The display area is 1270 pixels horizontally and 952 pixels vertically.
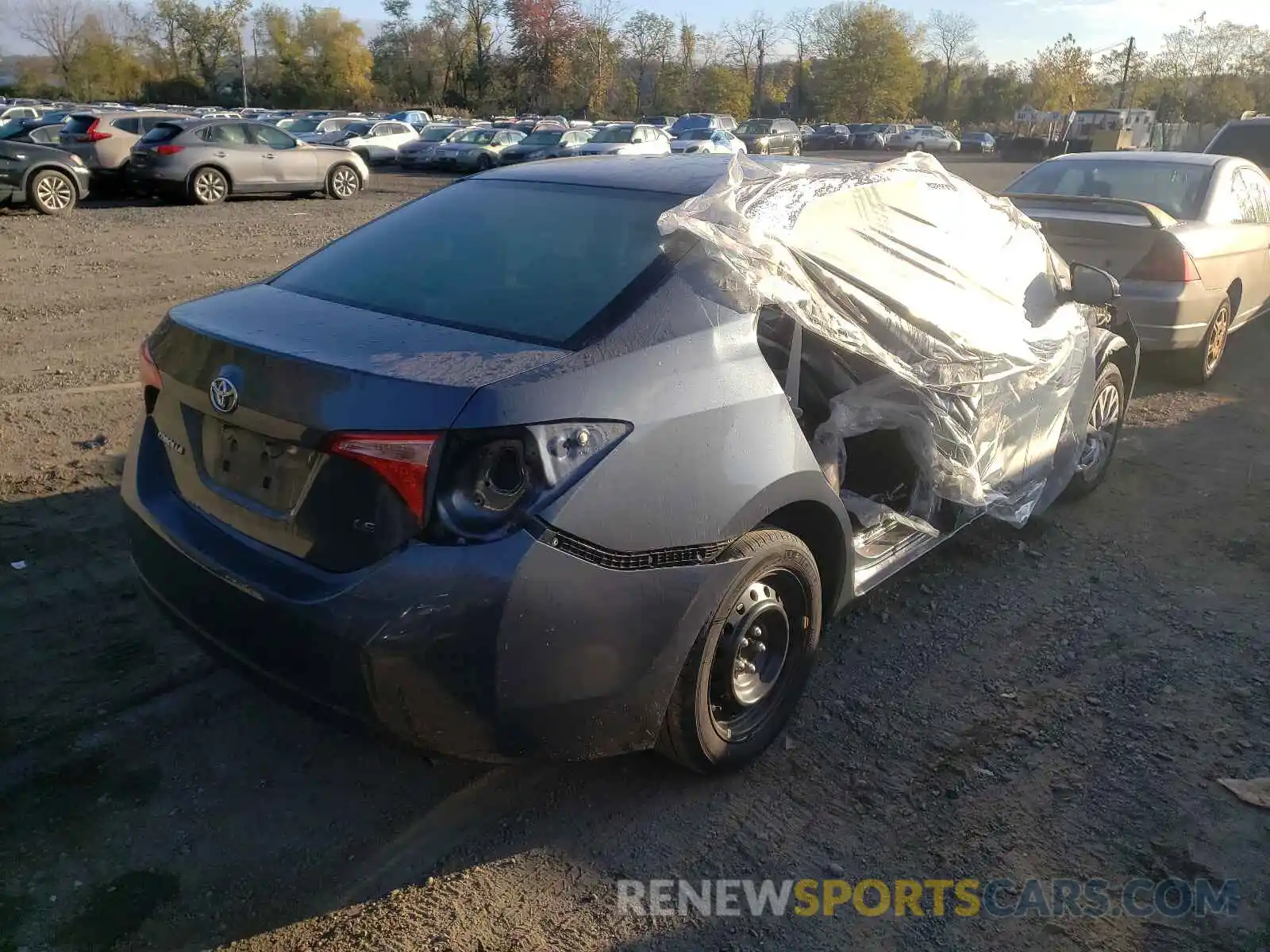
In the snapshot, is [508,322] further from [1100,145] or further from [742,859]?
[1100,145]

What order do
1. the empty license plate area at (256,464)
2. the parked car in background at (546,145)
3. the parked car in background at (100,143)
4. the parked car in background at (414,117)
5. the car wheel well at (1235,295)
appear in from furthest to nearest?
1. the parked car in background at (414,117)
2. the parked car in background at (546,145)
3. the parked car in background at (100,143)
4. the car wheel well at (1235,295)
5. the empty license plate area at (256,464)

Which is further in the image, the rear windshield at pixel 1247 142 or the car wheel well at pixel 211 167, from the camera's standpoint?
the car wheel well at pixel 211 167

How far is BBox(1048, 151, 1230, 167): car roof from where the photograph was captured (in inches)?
311

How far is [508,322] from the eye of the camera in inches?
108

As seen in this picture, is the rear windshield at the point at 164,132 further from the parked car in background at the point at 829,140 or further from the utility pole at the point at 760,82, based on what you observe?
the utility pole at the point at 760,82

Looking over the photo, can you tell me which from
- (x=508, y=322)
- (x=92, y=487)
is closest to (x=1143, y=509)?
(x=508, y=322)

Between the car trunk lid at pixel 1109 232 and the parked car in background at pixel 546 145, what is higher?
the parked car in background at pixel 546 145

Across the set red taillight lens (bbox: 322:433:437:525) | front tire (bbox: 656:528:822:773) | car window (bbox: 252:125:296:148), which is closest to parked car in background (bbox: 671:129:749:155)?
car window (bbox: 252:125:296:148)

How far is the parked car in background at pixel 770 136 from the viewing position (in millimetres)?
39656

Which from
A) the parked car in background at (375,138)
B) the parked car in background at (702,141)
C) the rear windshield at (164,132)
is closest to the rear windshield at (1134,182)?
the rear windshield at (164,132)

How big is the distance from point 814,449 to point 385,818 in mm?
1835

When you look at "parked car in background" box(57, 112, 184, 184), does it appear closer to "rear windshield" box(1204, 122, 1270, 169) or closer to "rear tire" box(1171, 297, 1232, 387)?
"rear tire" box(1171, 297, 1232, 387)

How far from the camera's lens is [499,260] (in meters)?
3.11

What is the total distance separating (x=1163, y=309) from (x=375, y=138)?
28.9 metres
